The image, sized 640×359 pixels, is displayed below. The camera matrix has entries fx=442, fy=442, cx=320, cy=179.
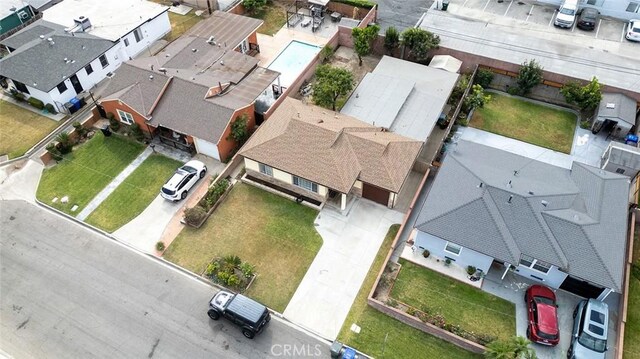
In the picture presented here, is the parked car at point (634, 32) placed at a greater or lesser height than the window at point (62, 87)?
lesser

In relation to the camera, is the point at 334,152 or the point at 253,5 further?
the point at 253,5

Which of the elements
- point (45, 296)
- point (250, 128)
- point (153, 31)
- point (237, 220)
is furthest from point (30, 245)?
point (153, 31)

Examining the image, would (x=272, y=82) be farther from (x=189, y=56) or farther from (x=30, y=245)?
(x=30, y=245)

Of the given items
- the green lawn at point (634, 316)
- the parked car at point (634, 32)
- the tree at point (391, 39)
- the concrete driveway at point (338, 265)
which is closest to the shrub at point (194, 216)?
the concrete driveway at point (338, 265)

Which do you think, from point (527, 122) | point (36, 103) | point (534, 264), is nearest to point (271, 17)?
point (36, 103)

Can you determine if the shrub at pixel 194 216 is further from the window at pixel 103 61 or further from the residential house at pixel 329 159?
the window at pixel 103 61

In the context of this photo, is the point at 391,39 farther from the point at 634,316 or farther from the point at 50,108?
the point at 50,108
